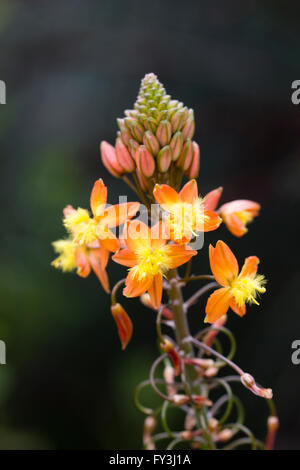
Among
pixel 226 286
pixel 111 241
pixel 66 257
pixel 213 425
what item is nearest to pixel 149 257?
pixel 111 241

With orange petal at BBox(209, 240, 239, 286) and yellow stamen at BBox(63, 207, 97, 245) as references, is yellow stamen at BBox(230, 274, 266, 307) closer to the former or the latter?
orange petal at BBox(209, 240, 239, 286)

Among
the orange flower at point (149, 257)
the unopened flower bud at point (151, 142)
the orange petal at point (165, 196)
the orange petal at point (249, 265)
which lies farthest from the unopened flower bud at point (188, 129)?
the orange petal at point (249, 265)

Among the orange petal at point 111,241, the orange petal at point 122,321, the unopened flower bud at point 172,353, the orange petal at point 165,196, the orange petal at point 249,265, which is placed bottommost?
the unopened flower bud at point 172,353

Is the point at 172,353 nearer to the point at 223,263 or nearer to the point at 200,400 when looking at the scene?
the point at 200,400

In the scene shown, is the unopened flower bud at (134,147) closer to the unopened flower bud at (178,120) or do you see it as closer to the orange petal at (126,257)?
the unopened flower bud at (178,120)

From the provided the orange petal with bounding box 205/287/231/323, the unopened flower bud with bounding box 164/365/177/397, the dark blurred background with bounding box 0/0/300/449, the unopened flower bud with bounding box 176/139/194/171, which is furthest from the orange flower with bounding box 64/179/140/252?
the dark blurred background with bounding box 0/0/300/449

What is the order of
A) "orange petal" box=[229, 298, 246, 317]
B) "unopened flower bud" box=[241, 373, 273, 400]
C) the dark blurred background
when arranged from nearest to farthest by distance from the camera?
"unopened flower bud" box=[241, 373, 273, 400] < "orange petal" box=[229, 298, 246, 317] < the dark blurred background
